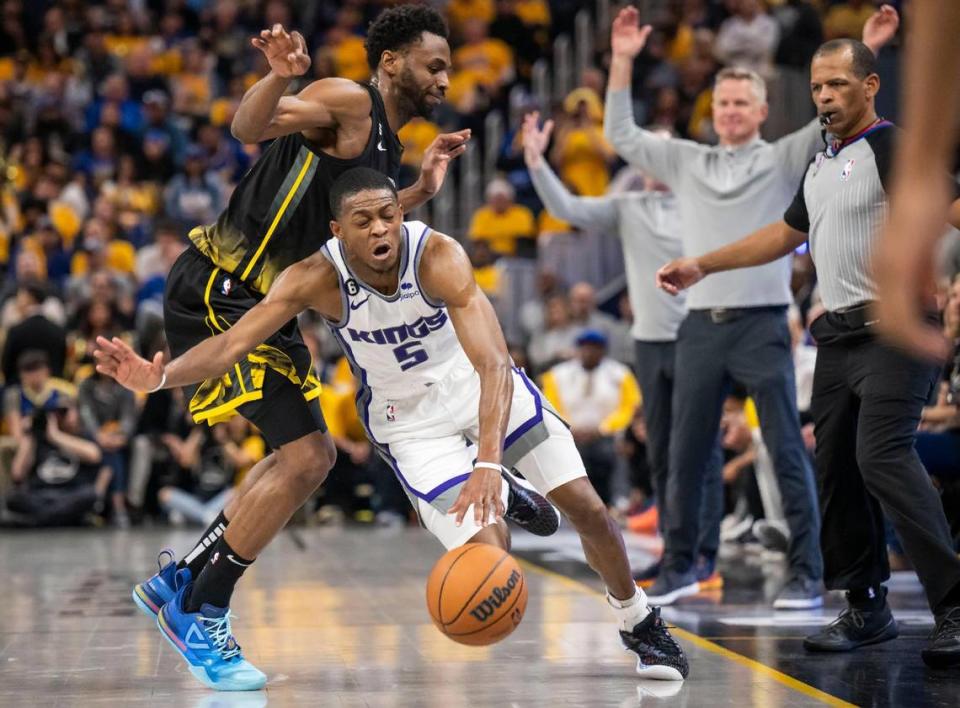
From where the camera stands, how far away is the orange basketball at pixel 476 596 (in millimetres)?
4223

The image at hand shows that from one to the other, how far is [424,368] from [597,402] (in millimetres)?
7248

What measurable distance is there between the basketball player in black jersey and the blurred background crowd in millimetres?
3811

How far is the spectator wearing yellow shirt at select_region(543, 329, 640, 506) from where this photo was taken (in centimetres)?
1202

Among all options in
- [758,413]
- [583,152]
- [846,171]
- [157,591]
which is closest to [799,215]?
[846,171]

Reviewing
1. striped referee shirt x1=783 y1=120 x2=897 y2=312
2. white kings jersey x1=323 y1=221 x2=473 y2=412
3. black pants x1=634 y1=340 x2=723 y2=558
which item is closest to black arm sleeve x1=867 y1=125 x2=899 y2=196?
striped referee shirt x1=783 y1=120 x2=897 y2=312

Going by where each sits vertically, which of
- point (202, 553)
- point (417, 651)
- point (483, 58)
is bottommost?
point (417, 651)

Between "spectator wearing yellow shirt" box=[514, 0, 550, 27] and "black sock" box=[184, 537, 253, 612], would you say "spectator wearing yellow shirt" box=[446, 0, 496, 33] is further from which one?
"black sock" box=[184, 537, 253, 612]

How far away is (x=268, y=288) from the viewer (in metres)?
5.26

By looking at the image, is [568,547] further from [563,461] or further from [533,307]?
[563,461]

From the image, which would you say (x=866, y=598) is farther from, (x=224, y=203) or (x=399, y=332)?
(x=224, y=203)

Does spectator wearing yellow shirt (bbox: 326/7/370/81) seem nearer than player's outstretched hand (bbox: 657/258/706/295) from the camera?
No

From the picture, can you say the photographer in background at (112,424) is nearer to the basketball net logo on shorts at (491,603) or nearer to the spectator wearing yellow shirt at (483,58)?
the spectator wearing yellow shirt at (483,58)

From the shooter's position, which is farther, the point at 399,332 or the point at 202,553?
the point at 202,553

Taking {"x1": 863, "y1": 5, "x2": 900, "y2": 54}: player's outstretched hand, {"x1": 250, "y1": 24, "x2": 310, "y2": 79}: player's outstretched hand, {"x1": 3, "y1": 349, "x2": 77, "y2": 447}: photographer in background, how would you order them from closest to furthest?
{"x1": 250, "y1": 24, "x2": 310, "y2": 79}: player's outstretched hand, {"x1": 863, "y1": 5, "x2": 900, "y2": 54}: player's outstretched hand, {"x1": 3, "y1": 349, "x2": 77, "y2": 447}: photographer in background
